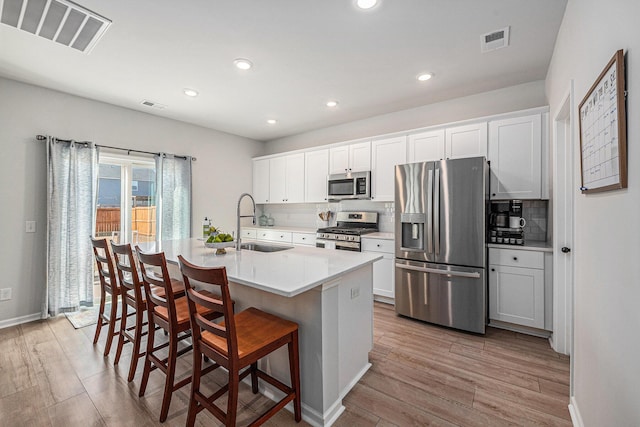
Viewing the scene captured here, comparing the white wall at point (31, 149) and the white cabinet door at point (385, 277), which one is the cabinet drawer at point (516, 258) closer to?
the white cabinet door at point (385, 277)

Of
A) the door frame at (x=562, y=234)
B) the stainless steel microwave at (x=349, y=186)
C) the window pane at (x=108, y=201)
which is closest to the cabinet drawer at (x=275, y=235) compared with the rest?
the stainless steel microwave at (x=349, y=186)

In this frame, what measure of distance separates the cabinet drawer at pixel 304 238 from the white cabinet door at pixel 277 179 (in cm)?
86

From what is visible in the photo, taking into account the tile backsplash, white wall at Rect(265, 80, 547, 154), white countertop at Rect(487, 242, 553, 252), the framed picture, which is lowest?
white countertop at Rect(487, 242, 553, 252)

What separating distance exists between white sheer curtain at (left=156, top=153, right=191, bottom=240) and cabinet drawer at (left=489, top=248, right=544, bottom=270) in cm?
422

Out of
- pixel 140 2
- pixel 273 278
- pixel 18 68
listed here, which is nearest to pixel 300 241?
pixel 273 278

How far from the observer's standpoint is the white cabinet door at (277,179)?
5.17 m

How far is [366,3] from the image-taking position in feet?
6.29

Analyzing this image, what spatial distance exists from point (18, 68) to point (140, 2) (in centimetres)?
202

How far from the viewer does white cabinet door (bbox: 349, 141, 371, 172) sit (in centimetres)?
409

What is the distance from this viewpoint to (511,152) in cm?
298

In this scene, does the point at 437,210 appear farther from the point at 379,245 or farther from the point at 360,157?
the point at 360,157

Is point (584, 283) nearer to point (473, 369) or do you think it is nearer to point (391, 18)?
point (473, 369)

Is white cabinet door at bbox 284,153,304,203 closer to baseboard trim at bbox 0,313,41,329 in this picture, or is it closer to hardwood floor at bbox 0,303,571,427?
hardwood floor at bbox 0,303,571,427

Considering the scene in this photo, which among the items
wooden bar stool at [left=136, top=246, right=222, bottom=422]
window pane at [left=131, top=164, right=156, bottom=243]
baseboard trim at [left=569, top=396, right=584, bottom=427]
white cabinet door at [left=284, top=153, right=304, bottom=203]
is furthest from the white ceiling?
baseboard trim at [left=569, top=396, right=584, bottom=427]
